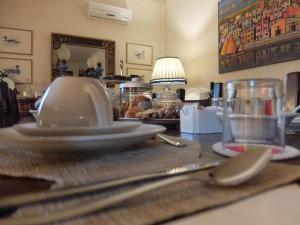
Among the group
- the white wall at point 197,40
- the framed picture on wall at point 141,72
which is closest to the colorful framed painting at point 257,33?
the white wall at point 197,40

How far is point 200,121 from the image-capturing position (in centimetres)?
70

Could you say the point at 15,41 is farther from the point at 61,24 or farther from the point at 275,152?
the point at 275,152

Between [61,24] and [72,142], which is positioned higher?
[61,24]

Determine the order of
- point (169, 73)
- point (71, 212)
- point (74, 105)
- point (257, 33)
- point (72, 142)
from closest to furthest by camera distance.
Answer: point (71, 212) < point (72, 142) < point (74, 105) < point (257, 33) < point (169, 73)

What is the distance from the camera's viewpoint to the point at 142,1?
11.4 feet

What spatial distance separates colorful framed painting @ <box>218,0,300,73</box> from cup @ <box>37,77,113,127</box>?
5.87ft

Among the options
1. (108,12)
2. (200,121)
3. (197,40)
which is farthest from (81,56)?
(200,121)

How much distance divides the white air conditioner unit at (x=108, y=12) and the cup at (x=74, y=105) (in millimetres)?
2895

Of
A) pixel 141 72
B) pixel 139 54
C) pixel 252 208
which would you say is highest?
pixel 139 54

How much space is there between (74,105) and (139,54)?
309 centimetres

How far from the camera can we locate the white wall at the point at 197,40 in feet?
8.54

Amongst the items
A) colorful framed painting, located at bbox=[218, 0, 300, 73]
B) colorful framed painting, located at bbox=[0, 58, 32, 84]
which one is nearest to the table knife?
colorful framed painting, located at bbox=[218, 0, 300, 73]

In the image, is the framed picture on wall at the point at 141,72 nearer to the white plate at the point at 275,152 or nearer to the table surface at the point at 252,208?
the white plate at the point at 275,152

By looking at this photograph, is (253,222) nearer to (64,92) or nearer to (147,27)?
(64,92)
